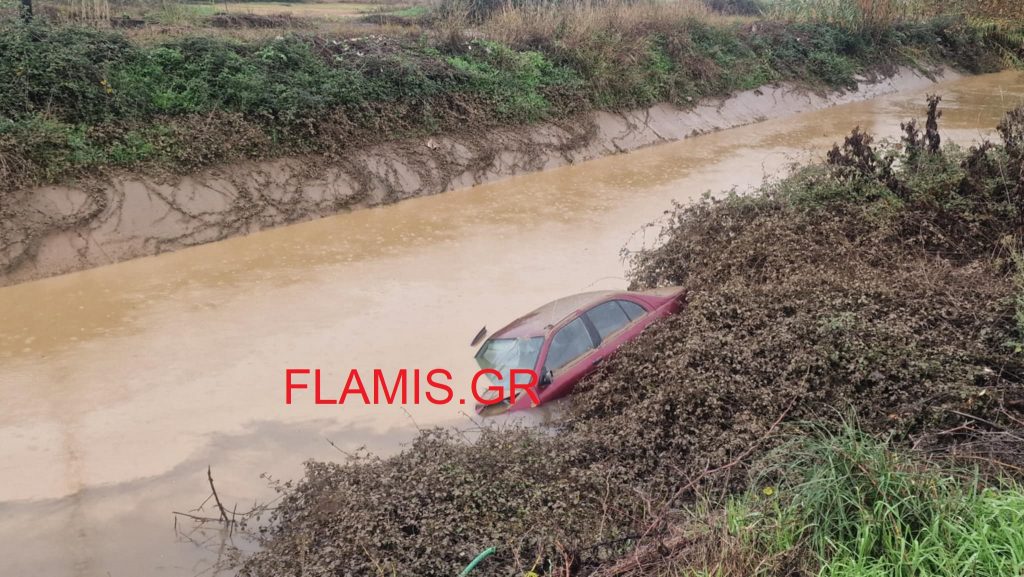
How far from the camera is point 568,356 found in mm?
7895

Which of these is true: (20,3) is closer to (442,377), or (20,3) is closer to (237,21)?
(237,21)

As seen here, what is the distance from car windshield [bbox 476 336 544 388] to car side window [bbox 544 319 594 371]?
A: 0.14 meters

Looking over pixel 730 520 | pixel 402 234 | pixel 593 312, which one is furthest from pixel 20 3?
pixel 730 520

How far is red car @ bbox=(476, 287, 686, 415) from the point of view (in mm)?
7699

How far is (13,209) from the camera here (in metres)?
12.6

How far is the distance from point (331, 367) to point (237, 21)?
14.0 m

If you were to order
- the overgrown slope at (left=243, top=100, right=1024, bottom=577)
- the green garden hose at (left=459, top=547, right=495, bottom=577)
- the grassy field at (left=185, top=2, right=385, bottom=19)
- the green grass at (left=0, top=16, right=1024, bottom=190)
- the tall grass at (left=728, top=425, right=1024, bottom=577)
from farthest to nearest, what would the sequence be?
1. the grassy field at (left=185, top=2, right=385, bottom=19)
2. the green grass at (left=0, top=16, right=1024, bottom=190)
3. the overgrown slope at (left=243, top=100, right=1024, bottom=577)
4. the green garden hose at (left=459, top=547, right=495, bottom=577)
5. the tall grass at (left=728, top=425, right=1024, bottom=577)

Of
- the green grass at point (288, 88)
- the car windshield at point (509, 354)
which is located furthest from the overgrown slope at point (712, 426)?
the green grass at point (288, 88)

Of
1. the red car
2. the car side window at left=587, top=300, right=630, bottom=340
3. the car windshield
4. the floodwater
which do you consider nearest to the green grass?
the floodwater

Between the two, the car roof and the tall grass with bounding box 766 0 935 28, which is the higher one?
the tall grass with bounding box 766 0 935 28

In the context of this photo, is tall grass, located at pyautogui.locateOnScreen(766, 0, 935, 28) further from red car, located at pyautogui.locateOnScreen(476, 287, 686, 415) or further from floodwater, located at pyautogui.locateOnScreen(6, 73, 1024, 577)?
red car, located at pyautogui.locateOnScreen(476, 287, 686, 415)

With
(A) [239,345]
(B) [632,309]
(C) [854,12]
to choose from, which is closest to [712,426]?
(B) [632,309]

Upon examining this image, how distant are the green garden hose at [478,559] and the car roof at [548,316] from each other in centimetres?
285

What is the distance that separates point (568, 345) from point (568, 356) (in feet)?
0.39
